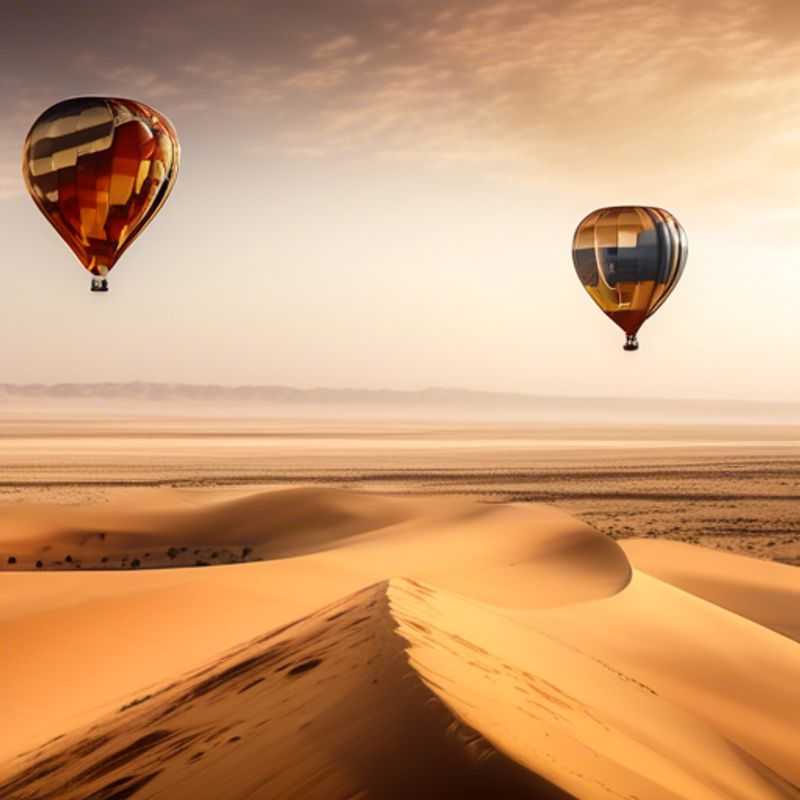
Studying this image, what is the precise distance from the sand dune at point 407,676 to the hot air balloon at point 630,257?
6.34m

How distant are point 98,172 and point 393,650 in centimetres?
1427

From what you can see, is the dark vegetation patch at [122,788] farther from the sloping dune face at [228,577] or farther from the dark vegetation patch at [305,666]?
the sloping dune face at [228,577]

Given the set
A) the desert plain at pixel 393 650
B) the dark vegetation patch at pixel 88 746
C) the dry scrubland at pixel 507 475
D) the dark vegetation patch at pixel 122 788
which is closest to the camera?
the desert plain at pixel 393 650

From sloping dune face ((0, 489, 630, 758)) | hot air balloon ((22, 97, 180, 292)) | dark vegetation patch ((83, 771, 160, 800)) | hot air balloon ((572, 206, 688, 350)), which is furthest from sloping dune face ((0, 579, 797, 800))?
hot air balloon ((572, 206, 688, 350))

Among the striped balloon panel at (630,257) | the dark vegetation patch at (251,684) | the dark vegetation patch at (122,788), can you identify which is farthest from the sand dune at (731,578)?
the dark vegetation patch at (122,788)

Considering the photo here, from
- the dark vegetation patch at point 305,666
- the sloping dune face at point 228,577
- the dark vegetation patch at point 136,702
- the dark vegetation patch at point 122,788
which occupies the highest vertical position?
the dark vegetation patch at point 305,666

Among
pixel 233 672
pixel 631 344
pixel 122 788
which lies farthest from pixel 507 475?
pixel 122 788

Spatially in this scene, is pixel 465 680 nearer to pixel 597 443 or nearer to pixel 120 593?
pixel 120 593

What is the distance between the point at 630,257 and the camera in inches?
949

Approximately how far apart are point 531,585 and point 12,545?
32.6ft

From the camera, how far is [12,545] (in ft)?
→ 66.7

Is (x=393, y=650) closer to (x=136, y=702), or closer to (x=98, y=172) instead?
(x=136, y=702)

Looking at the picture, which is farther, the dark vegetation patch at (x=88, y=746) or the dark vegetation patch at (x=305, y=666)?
the dark vegetation patch at (x=88, y=746)

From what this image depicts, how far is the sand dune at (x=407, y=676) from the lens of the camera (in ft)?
17.3
